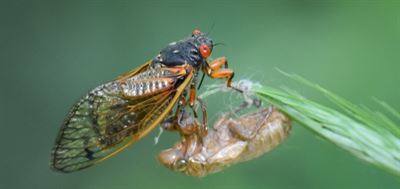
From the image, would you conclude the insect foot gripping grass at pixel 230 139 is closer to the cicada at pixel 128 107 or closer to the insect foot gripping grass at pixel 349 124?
the cicada at pixel 128 107

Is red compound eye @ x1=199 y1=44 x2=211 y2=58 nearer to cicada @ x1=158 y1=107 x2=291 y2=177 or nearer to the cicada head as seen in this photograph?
the cicada head

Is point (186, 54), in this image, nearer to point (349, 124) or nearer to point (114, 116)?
point (114, 116)

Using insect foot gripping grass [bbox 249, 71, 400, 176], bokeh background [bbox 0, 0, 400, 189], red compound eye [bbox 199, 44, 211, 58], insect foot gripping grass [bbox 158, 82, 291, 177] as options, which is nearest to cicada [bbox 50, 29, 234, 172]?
red compound eye [bbox 199, 44, 211, 58]

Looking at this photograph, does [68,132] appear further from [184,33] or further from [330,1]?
[330,1]

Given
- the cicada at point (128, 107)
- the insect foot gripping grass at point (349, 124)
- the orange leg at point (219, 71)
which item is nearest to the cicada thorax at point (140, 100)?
the cicada at point (128, 107)

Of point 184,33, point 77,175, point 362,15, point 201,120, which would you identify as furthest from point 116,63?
point 362,15
